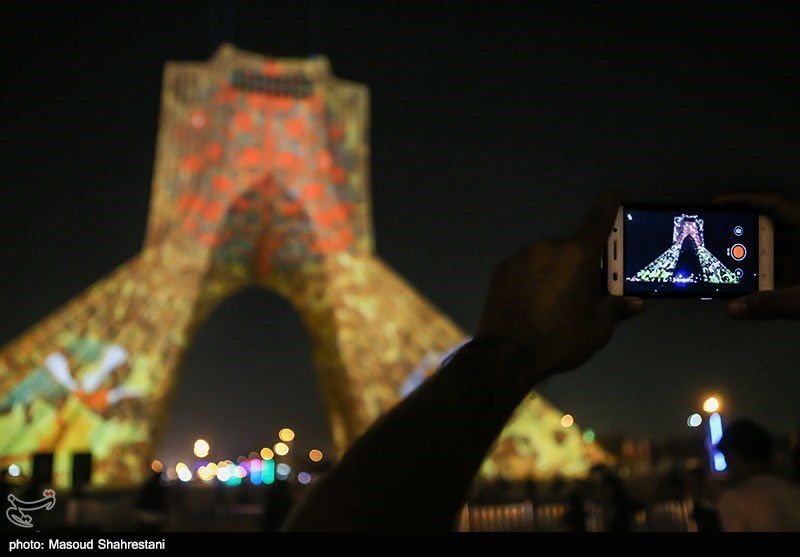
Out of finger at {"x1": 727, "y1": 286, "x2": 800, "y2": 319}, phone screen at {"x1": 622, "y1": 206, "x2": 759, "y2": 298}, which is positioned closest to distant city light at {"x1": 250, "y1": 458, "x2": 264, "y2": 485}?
phone screen at {"x1": 622, "y1": 206, "x2": 759, "y2": 298}

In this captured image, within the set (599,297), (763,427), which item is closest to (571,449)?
(763,427)

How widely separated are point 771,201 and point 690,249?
124mm

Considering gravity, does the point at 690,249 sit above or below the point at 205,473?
above

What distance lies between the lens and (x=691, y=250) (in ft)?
4.71

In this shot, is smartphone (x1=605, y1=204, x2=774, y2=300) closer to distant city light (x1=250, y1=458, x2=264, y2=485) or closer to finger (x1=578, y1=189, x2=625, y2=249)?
finger (x1=578, y1=189, x2=625, y2=249)

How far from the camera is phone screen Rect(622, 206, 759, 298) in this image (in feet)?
4.58

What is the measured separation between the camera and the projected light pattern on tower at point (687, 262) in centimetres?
142

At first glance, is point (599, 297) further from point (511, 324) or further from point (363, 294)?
point (363, 294)

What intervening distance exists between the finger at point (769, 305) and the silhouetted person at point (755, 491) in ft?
2.77

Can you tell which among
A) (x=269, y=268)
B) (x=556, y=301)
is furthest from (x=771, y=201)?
(x=269, y=268)

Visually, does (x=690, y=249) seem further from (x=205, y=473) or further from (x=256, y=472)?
(x=205, y=473)

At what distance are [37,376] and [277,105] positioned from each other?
4527 millimetres

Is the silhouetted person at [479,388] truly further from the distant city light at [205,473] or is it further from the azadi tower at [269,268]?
the distant city light at [205,473]

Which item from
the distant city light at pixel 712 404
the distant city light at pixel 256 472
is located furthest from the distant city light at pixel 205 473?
the distant city light at pixel 712 404
